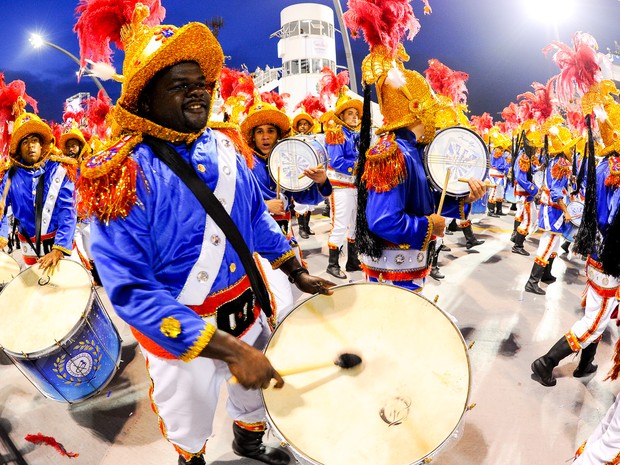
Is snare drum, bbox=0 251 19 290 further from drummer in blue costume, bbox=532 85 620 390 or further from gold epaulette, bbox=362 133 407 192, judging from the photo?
drummer in blue costume, bbox=532 85 620 390

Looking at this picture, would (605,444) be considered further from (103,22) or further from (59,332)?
(59,332)

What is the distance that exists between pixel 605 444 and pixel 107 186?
2242mm

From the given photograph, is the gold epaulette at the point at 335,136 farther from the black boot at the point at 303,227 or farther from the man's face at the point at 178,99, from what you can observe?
the man's face at the point at 178,99

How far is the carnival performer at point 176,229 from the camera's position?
1437mm

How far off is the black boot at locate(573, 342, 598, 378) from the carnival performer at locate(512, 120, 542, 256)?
152 inches

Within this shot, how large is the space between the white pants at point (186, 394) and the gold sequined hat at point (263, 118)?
280 cm

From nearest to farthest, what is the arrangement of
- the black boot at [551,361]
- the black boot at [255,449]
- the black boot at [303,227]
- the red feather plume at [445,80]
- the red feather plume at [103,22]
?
the red feather plume at [103,22], the black boot at [255,449], the black boot at [551,361], the red feather plume at [445,80], the black boot at [303,227]

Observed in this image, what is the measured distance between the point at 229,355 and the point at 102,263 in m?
0.57

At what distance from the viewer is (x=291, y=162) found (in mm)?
4238

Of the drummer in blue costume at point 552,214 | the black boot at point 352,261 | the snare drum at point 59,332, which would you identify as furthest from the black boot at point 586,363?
the snare drum at point 59,332

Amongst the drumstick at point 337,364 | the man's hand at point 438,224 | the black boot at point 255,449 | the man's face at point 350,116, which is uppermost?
the man's face at point 350,116

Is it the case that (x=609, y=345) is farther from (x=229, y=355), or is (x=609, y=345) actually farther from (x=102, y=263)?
(x=102, y=263)

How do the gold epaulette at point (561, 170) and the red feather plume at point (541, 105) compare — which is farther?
the red feather plume at point (541, 105)

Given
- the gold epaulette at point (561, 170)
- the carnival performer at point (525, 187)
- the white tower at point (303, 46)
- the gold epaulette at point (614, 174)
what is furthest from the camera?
the white tower at point (303, 46)
